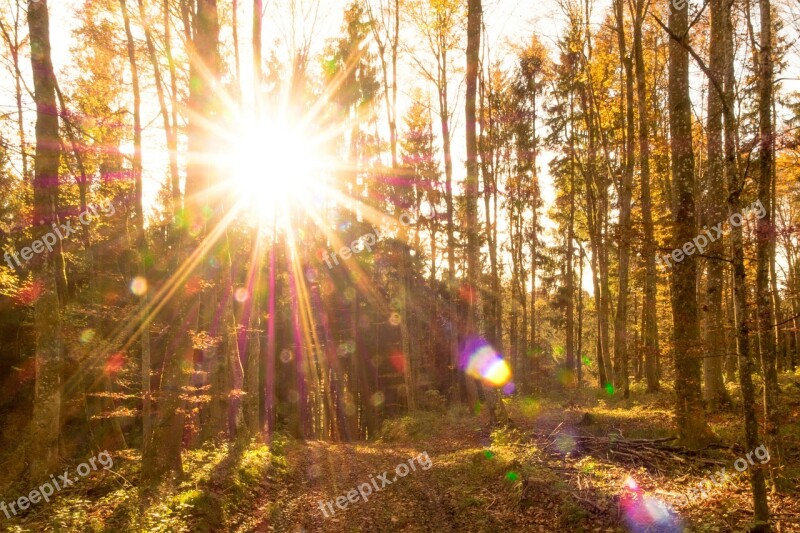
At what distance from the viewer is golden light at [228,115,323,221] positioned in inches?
516

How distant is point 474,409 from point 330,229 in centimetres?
1313

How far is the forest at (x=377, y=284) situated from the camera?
20.9ft

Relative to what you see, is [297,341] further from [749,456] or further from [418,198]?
[749,456]

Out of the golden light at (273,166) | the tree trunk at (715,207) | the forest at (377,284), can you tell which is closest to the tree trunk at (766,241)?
the forest at (377,284)

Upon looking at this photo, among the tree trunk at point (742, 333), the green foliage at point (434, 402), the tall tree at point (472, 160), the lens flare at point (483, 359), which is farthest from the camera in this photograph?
the green foliage at point (434, 402)

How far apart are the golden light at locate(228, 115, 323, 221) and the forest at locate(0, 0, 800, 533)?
0.63 ft

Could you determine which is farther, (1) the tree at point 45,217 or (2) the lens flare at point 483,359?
(2) the lens flare at point 483,359

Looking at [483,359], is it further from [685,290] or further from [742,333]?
[742,333]

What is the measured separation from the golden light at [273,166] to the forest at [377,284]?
0.19 meters

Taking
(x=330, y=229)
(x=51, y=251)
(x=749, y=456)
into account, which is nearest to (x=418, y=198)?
(x=330, y=229)

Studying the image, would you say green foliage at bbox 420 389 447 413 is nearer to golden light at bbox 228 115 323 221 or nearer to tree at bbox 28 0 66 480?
golden light at bbox 228 115 323 221

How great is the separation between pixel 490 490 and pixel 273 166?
1454 cm

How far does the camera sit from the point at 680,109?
7.87 metres

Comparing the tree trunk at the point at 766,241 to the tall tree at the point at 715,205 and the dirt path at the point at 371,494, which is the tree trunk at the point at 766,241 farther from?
the dirt path at the point at 371,494
